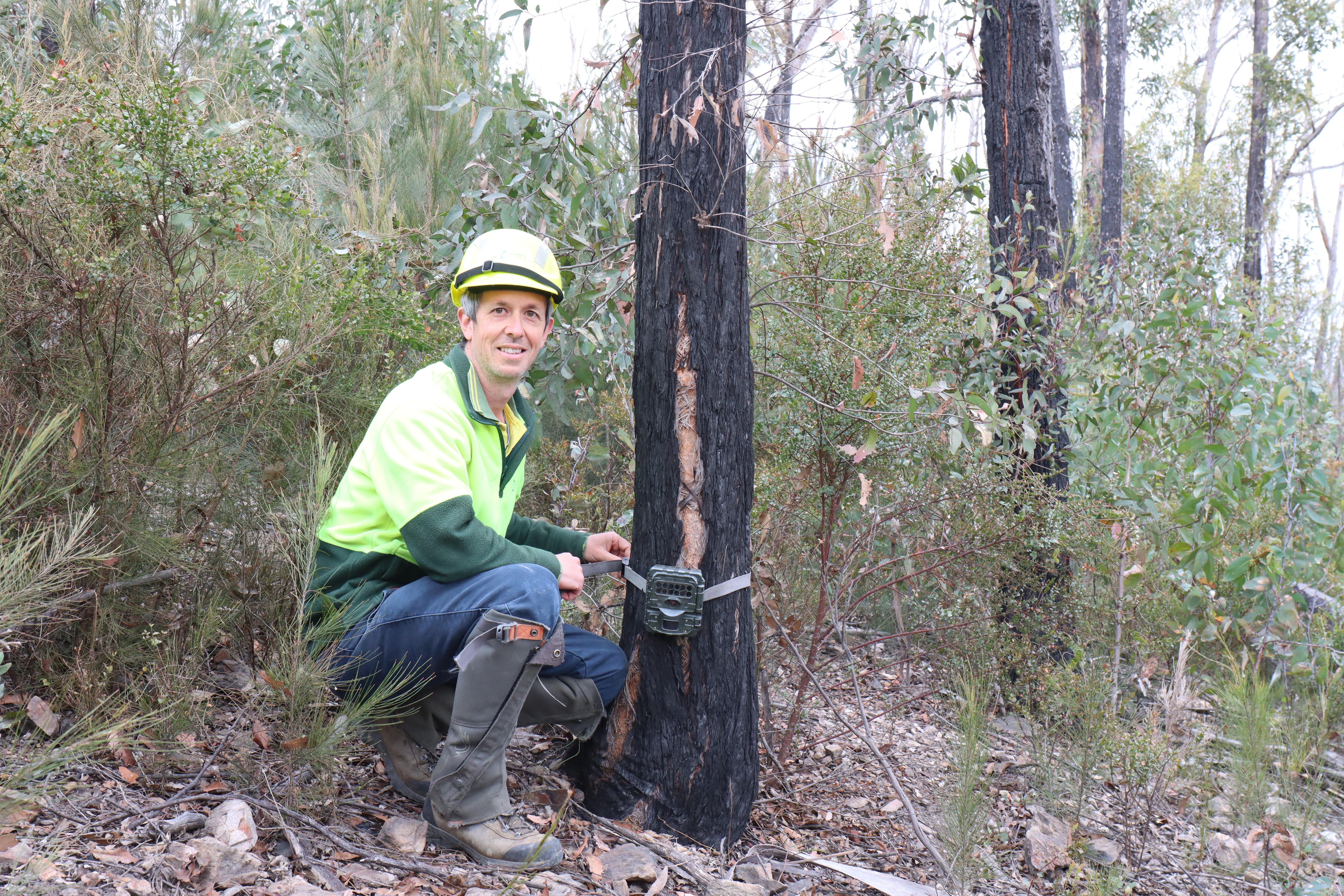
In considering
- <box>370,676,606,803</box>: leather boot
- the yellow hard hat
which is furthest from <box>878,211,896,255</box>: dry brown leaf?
<box>370,676,606,803</box>: leather boot

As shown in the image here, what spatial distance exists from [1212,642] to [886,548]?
2369 mm

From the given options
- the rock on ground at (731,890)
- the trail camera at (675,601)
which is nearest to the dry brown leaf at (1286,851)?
the rock on ground at (731,890)

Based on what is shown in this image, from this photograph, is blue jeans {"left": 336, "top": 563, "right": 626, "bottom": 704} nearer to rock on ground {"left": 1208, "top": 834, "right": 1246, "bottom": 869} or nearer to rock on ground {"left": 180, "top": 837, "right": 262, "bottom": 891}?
rock on ground {"left": 180, "top": 837, "right": 262, "bottom": 891}

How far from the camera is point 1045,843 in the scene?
10.3 ft

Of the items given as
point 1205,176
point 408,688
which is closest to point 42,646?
point 408,688

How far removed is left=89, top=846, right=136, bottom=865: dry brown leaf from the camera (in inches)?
81.7

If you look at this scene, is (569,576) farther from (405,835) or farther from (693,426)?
(405,835)

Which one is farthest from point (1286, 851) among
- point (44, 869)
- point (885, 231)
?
point (44, 869)

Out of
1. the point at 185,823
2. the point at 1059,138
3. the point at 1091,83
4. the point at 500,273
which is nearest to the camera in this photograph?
the point at 185,823

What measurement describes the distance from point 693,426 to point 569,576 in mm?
597

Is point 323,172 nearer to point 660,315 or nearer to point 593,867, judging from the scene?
point 660,315

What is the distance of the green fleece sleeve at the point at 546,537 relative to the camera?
3.18 metres

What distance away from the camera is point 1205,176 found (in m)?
19.6

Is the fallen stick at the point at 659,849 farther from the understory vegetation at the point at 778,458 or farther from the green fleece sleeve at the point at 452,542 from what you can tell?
the green fleece sleeve at the point at 452,542
